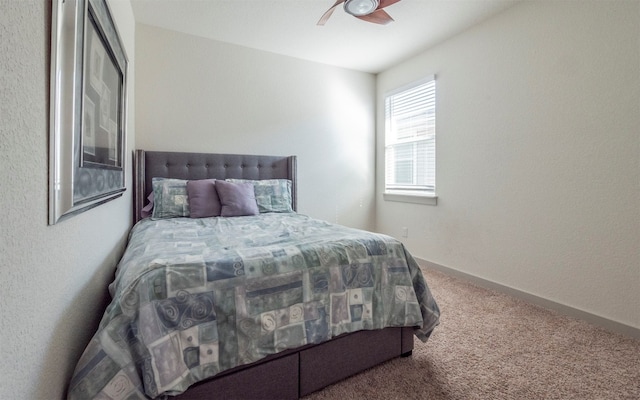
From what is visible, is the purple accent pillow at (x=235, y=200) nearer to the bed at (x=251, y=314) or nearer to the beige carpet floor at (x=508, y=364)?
the bed at (x=251, y=314)

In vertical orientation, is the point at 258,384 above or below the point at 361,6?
below

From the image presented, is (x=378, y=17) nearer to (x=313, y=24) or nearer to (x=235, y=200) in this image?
(x=313, y=24)

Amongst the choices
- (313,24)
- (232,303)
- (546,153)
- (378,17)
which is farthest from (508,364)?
(313,24)

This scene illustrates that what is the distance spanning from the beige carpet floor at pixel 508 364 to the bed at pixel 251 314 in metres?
0.12

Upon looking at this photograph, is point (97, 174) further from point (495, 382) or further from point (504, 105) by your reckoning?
point (504, 105)

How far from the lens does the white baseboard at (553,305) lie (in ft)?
6.39

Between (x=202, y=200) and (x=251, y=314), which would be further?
(x=202, y=200)

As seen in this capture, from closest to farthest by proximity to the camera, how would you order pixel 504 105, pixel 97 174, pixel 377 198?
1. pixel 97 174
2. pixel 504 105
3. pixel 377 198

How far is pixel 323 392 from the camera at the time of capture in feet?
4.59

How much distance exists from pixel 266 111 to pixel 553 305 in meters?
3.34

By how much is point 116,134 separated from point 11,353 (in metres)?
1.37

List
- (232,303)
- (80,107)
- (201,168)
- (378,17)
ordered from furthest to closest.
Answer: (201,168) < (378,17) < (232,303) < (80,107)

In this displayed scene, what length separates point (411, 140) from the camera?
12.0 ft

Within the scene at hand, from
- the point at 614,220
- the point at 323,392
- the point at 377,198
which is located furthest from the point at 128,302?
the point at 377,198
